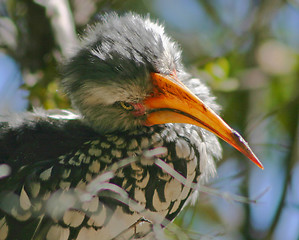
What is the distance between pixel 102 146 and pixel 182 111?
55 centimetres

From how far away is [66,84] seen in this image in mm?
3184

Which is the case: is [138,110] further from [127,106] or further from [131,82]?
[131,82]

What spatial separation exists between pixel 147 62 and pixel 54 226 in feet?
3.61

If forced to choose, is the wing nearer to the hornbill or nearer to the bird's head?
the hornbill

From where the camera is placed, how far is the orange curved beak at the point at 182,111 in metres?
2.67

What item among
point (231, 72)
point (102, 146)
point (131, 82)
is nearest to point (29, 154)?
point (102, 146)

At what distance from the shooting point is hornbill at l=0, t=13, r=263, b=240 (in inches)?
109

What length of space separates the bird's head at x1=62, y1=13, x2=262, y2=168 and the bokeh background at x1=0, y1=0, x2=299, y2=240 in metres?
0.43

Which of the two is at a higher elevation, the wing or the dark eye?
the dark eye

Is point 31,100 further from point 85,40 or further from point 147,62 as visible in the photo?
point 147,62

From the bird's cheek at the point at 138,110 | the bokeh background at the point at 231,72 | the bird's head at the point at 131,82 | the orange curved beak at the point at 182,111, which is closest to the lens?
the orange curved beak at the point at 182,111

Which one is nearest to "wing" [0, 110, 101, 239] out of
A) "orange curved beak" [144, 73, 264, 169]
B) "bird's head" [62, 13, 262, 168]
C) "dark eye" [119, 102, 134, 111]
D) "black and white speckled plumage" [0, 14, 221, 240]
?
"black and white speckled plumage" [0, 14, 221, 240]

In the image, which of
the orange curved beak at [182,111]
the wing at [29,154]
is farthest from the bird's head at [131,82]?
the wing at [29,154]

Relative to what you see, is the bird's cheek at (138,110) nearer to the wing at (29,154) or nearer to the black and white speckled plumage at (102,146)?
the black and white speckled plumage at (102,146)
